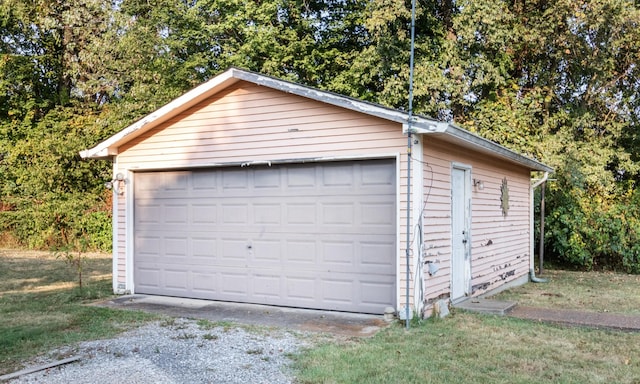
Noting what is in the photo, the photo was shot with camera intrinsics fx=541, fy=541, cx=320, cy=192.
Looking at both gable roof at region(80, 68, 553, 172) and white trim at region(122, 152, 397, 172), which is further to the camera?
white trim at region(122, 152, 397, 172)

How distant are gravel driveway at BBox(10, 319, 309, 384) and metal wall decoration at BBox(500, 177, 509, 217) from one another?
17.8 feet

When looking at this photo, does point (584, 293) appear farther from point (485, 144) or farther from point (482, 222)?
point (485, 144)

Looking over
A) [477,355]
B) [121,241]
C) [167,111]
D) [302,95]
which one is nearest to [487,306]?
[477,355]

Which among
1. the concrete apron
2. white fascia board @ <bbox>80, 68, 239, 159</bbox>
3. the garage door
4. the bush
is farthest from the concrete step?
the bush

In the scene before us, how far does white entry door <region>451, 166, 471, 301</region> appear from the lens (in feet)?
25.4

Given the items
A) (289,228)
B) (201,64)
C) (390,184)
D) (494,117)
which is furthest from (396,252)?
(201,64)

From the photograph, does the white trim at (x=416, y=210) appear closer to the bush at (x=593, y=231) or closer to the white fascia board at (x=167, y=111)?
the white fascia board at (x=167, y=111)

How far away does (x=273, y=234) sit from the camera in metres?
7.88

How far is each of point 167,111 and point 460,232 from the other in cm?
478

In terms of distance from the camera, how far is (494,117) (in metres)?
15.4

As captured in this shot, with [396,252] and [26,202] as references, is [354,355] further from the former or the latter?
[26,202]

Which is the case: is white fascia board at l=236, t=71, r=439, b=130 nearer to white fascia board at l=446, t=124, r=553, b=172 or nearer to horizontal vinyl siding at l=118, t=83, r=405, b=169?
horizontal vinyl siding at l=118, t=83, r=405, b=169

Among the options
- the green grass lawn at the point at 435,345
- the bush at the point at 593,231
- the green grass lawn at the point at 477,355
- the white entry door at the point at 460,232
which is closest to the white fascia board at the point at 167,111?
the green grass lawn at the point at 435,345

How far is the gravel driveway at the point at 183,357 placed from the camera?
4.56 meters
